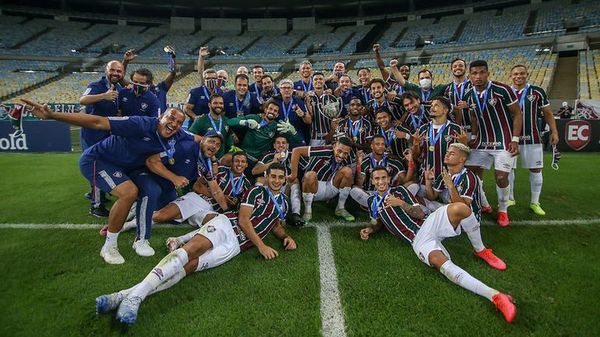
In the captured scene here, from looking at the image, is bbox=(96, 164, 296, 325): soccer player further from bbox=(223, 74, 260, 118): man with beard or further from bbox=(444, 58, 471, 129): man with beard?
bbox=(444, 58, 471, 129): man with beard

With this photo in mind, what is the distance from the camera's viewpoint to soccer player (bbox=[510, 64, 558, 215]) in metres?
4.53

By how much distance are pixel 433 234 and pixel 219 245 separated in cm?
209

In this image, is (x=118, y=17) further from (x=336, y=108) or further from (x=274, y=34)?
(x=336, y=108)

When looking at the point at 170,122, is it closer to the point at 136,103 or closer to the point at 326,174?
the point at 136,103

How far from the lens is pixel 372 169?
4688 millimetres

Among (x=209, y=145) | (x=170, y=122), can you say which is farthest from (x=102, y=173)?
(x=209, y=145)

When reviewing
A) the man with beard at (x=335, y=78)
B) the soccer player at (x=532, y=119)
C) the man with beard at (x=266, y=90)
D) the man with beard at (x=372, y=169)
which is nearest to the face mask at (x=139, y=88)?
the man with beard at (x=266, y=90)

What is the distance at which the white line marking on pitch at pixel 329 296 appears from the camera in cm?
230

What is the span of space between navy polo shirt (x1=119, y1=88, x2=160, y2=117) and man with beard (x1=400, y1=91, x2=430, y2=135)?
3749 millimetres

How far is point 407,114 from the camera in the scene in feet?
17.5

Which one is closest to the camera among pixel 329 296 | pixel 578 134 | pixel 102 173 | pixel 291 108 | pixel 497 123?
pixel 329 296

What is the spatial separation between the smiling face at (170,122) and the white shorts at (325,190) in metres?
2.21

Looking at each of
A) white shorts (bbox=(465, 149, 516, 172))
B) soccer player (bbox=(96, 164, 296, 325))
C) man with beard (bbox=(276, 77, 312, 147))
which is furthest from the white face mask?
soccer player (bbox=(96, 164, 296, 325))

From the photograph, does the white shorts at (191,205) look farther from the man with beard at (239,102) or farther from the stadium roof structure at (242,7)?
the stadium roof structure at (242,7)
